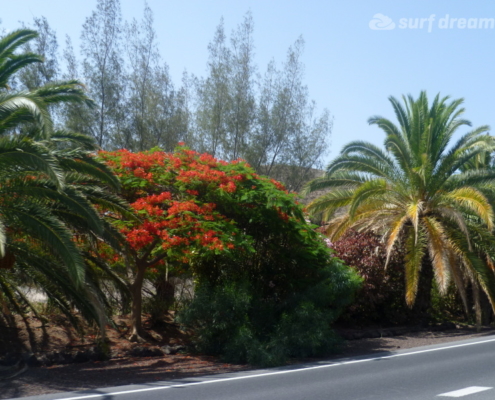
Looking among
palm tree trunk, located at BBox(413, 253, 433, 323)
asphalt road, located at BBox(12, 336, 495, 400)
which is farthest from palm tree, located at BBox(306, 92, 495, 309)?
asphalt road, located at BBox(12, 336, 495, 400)

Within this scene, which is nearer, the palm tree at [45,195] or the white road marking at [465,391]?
the white road marking at [465,391]

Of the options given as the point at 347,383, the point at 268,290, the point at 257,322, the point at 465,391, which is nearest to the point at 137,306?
the point at 257,322

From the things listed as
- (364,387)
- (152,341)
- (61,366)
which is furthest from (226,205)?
(364,387)

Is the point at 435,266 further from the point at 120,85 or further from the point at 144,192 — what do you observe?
the point at 120,85

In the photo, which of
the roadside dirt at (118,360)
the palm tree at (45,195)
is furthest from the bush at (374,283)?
the palm tree at (45,195)

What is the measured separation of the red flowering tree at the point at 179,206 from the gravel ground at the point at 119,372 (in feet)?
7.06

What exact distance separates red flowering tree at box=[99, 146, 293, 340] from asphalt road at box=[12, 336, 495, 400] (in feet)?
9.90

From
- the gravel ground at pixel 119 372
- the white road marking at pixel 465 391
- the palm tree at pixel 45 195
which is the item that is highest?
the palm tree at pixel 45 195

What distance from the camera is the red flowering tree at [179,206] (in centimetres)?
1197

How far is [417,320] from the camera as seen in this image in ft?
61.2

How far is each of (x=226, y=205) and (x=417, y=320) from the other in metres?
8.88

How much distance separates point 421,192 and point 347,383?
10237 millimetres

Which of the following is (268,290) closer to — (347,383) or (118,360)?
(118,360)

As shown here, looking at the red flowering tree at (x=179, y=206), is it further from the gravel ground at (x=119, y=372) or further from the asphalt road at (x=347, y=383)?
the asphalt road at (x=347, y=383)
